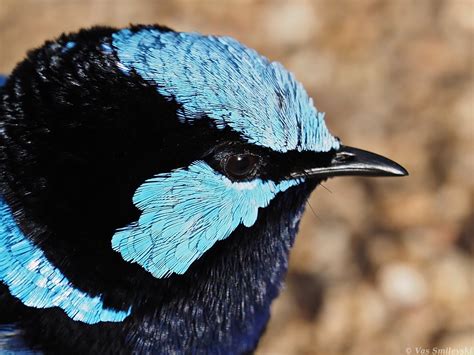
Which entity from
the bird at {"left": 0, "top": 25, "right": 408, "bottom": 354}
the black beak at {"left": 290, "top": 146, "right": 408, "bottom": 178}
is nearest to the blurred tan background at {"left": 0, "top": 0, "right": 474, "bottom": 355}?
the black beak at {"left": 290, "top": 146, "right": 408, "bottom": 178}

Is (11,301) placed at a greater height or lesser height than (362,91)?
lesser

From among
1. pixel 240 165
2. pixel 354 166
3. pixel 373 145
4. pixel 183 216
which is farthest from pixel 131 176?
pixel 373 145

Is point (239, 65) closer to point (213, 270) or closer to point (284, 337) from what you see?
point (213, 270)

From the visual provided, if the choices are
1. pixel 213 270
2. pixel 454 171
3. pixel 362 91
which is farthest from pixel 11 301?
pixel 362 91

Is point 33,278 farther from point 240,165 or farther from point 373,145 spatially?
point 373,145

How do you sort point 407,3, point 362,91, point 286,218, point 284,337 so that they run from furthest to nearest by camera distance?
point 407,3 < point 362,91 < point 284,337 < point 286,218

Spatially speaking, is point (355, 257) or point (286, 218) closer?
point (286, 218)

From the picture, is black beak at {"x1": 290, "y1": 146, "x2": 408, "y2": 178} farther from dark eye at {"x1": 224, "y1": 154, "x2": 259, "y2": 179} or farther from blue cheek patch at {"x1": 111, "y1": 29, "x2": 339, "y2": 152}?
dark eye at {"x1": 224, "y1": 154, "x2": 259, "y2": 179}
